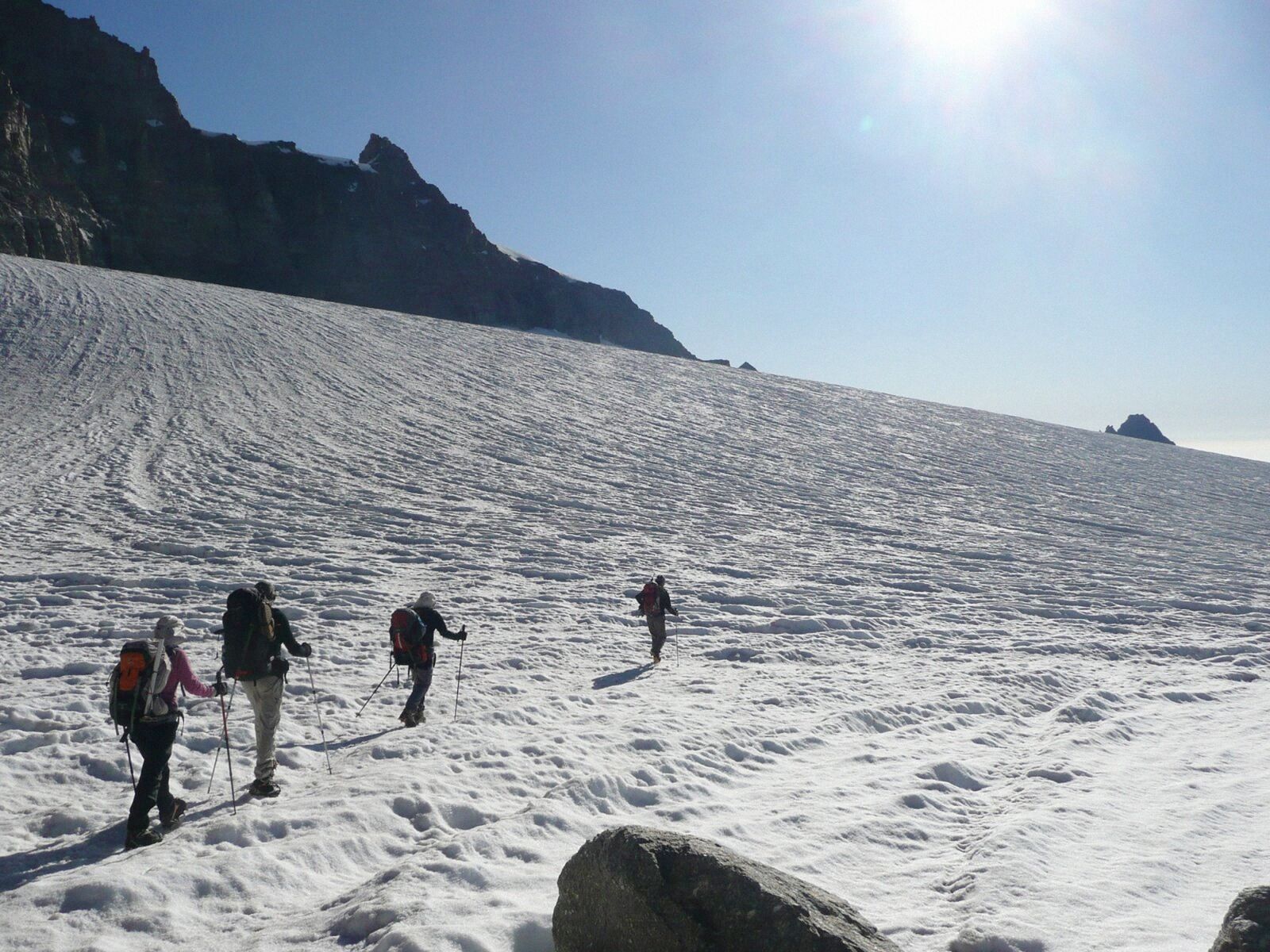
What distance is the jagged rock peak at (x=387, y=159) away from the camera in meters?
124

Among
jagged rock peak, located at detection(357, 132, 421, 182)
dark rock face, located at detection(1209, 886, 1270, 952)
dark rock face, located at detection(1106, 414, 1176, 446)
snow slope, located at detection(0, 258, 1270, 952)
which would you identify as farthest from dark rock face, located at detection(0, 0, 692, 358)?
dark rock face, located at detection(1209, 886, 1270, 952)

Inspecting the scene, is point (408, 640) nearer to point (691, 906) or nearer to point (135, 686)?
point (135, 686)

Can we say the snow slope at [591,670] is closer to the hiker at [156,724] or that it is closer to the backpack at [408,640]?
the hiker at [156,724]

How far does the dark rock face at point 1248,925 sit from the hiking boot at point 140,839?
5605 mm

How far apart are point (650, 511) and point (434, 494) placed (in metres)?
5.25

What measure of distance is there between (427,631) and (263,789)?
2.23 m

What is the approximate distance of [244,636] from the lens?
550 cm

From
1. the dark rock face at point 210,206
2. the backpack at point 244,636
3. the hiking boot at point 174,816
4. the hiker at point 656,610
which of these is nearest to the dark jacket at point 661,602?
the hiker at point 656,610

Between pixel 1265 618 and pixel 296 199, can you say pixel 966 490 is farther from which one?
pixel 296 199

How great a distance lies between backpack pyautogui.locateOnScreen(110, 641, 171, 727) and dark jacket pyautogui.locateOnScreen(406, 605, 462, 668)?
109 inches

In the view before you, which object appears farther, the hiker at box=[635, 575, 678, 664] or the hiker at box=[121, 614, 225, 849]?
the hiker at box=[635, 575, 678, 664]

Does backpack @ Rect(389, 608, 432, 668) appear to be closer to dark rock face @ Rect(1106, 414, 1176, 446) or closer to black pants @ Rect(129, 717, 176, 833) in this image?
black pants @ Rect(129, 717, 176, 833)

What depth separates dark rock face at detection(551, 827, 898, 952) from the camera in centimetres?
324

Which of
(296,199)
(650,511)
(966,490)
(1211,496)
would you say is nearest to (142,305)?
(650,511)
